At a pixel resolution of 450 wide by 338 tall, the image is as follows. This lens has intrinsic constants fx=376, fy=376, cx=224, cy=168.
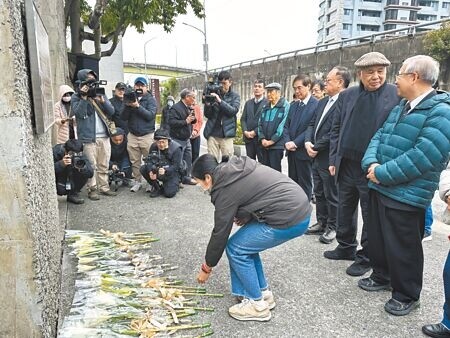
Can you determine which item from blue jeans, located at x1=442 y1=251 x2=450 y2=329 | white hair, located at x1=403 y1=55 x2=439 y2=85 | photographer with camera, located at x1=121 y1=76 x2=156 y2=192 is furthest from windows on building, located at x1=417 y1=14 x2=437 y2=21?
blue jeans, located at x1=442 y1=251 x2=450 y2=329

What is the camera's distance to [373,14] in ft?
172

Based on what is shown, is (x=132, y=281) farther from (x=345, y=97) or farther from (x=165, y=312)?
(x=345, y=97)

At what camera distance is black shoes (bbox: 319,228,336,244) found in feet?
13.6

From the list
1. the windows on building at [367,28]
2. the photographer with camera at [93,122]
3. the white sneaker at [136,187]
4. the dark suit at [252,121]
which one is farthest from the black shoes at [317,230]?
the windows on building at [367,28]

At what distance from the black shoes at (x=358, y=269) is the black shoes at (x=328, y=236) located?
27.5 inches

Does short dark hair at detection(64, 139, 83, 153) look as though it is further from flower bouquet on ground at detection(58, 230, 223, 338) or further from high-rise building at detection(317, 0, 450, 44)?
high-rise building at detection(317, 0, 450, 44)

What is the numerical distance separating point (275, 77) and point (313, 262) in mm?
17281

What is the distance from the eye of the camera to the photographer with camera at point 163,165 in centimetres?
568

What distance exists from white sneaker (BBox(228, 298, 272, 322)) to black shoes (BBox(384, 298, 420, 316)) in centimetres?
90

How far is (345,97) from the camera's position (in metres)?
3.50

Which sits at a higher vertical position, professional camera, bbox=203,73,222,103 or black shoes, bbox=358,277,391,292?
professional camera, bbox=203,73,222,103

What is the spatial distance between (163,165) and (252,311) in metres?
3.39

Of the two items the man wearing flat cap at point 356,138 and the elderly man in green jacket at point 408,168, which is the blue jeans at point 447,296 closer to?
the elderly man in green jacket at point 408,168

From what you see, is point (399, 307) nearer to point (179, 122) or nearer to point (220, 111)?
point (220, 111)
